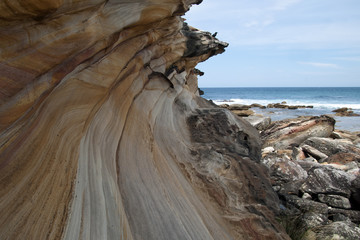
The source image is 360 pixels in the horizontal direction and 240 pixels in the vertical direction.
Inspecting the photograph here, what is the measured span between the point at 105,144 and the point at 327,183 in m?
4.79

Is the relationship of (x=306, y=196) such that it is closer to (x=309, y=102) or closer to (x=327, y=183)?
(x=327, y=183)

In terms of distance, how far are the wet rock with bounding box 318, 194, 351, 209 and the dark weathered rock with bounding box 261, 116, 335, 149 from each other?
18.2 ft

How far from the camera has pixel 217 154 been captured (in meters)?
4.38

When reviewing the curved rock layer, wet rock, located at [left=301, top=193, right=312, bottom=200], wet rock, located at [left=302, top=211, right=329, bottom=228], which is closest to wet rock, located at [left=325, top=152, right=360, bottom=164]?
wet rock, located at [left=301, top=193, right=312, bottom=200]

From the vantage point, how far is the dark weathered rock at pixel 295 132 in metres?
11.7

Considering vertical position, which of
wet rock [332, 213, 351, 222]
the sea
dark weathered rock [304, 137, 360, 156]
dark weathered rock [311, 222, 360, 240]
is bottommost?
the sea

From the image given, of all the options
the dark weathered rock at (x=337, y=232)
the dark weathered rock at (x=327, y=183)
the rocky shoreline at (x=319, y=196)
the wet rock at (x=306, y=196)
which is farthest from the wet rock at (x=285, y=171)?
the dark weathered rock at (x=337, y=232)

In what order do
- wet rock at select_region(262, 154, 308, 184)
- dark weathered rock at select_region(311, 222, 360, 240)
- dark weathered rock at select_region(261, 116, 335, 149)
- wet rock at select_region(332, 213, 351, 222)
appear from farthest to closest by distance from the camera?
1. dark weathered rock at select_region(261, 116, 335, 149)
2. wet rock at select_region(262, 154, 308, 184)
3. wet rock at select_region(332, 213, 351, 222)
4. dark weathered rock at select_region(311, 222, 360, 240)

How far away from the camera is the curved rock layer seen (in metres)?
2.20

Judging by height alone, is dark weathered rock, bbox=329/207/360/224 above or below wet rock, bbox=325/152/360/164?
below

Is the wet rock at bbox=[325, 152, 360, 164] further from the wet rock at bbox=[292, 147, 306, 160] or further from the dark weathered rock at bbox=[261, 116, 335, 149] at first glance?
the dark weathered rock at bbox=[261, 116, 335, 149]

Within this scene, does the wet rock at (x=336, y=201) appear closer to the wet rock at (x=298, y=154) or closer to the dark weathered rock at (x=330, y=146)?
the wet rock at (x=298, y=154)

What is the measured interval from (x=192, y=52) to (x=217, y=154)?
2.45 m

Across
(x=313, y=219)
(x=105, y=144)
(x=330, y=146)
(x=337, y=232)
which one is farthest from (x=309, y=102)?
(x=105, y=144)
